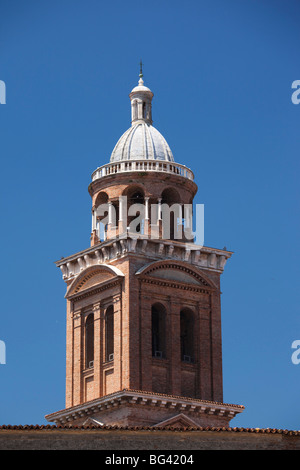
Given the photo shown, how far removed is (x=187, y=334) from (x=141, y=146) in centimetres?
846

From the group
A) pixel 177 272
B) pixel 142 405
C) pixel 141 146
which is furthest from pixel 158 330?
pixel 141 146

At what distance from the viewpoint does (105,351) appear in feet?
234

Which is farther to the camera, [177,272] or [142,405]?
[177,272]

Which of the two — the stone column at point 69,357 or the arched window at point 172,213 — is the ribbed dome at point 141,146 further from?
the stone column at point 69,357

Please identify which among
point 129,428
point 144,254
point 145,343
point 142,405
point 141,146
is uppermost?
point 141,146

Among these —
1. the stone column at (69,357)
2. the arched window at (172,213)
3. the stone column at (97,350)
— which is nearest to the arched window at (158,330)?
the stone column at (97,350)

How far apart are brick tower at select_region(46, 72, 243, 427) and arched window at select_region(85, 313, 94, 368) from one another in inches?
1.6

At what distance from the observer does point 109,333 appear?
235 ft

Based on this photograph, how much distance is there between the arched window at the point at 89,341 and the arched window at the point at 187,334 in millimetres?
3727

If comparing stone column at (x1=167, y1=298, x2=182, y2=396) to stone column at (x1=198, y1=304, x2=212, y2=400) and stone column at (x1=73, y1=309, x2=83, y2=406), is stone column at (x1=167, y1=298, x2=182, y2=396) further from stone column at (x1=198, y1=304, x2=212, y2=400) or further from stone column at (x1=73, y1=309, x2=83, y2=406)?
stone column at (x1=73, y1=309, x2=83, y2=406)

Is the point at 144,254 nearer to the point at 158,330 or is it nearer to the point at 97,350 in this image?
the point at 158,330

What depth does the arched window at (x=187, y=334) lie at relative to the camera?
72.2 metres
